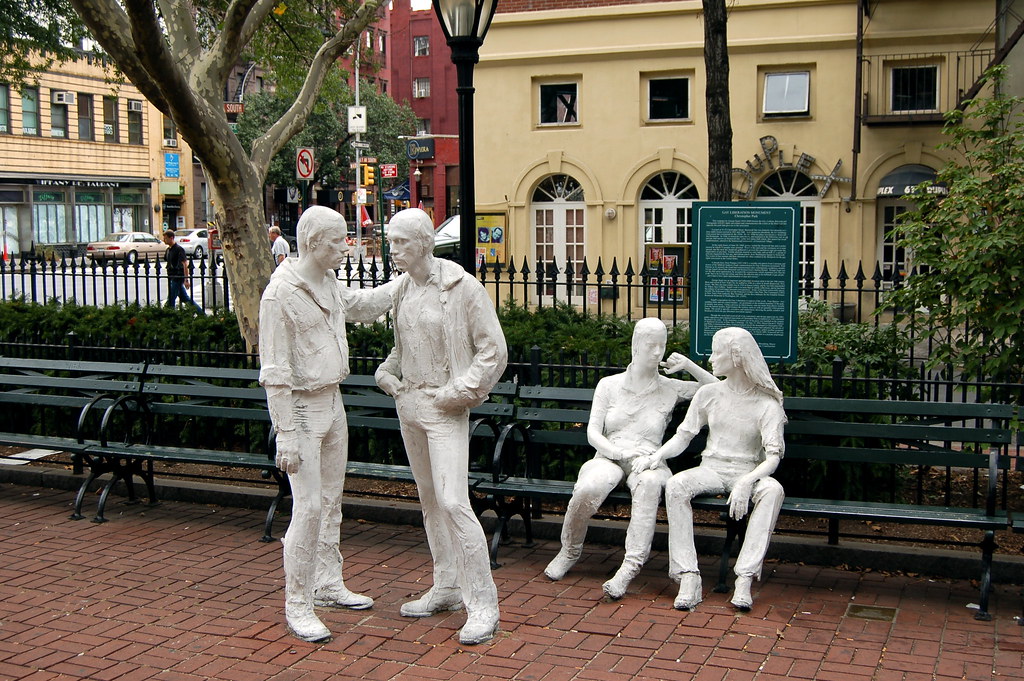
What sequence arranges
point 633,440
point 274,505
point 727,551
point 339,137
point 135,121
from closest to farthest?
point 727,551 < point 633,440 < point 274,505 < point 135,121 < point 339,137

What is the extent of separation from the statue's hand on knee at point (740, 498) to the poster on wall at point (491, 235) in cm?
1760

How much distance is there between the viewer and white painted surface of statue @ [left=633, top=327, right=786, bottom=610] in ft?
19.5

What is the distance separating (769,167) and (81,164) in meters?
37.3

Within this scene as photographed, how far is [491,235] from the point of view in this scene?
2378cm

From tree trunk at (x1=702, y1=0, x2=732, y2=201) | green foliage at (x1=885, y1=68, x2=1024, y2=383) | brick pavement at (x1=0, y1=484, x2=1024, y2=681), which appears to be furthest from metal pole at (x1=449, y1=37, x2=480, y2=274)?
tree trunk at (x1=702, y1=0, x2=732, y2=201)

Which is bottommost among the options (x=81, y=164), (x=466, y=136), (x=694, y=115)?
(x=466, y=136)

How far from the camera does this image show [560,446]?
7652 mm

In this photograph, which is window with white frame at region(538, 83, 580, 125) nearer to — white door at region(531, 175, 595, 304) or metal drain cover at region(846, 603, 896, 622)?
white door at region(531, 175, 595, 304)

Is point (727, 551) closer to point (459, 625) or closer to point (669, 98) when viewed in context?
point (459, 625)

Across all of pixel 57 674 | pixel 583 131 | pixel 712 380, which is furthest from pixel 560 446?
pixel 583 131

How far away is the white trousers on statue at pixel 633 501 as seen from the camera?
6.11m

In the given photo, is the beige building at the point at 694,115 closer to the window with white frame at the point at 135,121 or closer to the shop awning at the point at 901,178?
the shop awning at the point at 901,178

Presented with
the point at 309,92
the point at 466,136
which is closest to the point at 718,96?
the point at 466,136

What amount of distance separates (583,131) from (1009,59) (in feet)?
28.6
